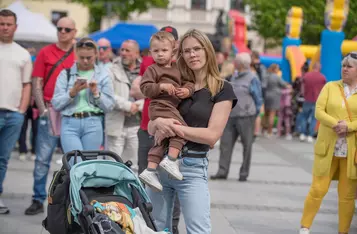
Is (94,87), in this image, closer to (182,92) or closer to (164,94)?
(164,94)

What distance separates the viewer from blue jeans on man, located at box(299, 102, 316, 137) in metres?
18.0

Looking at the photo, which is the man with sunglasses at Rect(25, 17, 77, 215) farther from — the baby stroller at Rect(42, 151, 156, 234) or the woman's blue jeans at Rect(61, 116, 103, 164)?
the baby stroller at Rect(42, 151, 156, 234)

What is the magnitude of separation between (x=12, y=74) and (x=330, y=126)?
3.27m

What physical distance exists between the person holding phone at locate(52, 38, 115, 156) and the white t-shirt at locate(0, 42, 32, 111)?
687 mm

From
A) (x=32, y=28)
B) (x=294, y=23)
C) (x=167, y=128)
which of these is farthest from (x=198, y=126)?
(x=294, y=23)

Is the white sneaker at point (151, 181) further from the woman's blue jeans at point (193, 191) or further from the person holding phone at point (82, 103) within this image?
the person holding phone at point (82, 103)

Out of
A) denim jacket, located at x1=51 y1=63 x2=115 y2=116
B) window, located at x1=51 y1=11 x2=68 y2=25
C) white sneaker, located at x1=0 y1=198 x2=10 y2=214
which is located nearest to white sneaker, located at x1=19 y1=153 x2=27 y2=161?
white sneaker, located at x1=0 y1=198 x2=10 y2=214

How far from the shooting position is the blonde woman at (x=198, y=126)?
4727 mm

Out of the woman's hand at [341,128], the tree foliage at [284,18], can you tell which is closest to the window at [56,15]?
the tree foliage at [284,18]

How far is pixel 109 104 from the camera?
23.4 ft

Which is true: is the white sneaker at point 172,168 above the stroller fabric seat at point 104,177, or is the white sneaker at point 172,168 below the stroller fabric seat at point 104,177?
above

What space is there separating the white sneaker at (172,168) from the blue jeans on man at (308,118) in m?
13.5

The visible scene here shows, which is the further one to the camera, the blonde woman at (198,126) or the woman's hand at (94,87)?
the woman's hand at (94,87)

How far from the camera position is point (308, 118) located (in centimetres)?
1827
